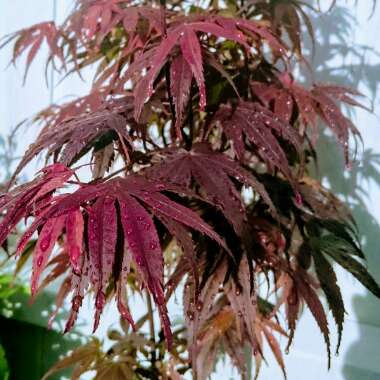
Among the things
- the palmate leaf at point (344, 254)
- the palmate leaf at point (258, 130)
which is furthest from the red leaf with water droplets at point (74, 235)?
the palmate leaf at point (344, 254)

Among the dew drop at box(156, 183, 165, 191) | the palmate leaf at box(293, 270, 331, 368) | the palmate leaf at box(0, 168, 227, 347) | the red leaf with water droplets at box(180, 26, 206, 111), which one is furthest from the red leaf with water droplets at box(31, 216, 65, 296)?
the palmate leaf at box(293, 270, 331, 368)

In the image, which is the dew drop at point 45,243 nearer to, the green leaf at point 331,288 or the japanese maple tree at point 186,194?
the japanese maple tree at point 186,194

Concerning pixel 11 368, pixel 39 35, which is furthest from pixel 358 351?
pixel 11 368

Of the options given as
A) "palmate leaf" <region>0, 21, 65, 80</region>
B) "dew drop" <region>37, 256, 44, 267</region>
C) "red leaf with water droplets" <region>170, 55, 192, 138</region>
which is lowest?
"dew drop" <region>37, 256, 44, 267</region>

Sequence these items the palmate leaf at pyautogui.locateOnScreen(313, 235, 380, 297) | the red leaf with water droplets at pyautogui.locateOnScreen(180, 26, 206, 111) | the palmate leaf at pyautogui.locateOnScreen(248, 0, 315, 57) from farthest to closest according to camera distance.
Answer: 1. the palmate leaf at pyautogui.locateOnScreen(248, 0, 315, 57)
2. the palmate leaf at pyautogui.locateOnScreen(313, 235, 380, 297)
3. the red leaf with water droplets at pyautogui.locateOnScreen(180, 26, 206, 111)

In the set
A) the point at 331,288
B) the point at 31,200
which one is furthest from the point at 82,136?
the point at 331,288

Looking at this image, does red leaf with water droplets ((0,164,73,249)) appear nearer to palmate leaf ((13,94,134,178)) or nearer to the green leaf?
palmate leaf ((13,94,134,178))

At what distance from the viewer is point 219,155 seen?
662 mm

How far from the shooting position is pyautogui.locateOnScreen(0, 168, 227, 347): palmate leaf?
0.46 m

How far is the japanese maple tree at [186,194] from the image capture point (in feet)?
1.58

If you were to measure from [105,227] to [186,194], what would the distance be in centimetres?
11

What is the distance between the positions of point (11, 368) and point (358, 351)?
109 cm

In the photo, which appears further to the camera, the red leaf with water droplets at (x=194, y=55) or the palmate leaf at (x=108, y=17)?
the palmate leaf at (x=108, y=17)

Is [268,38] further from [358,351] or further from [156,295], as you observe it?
[358,351]
